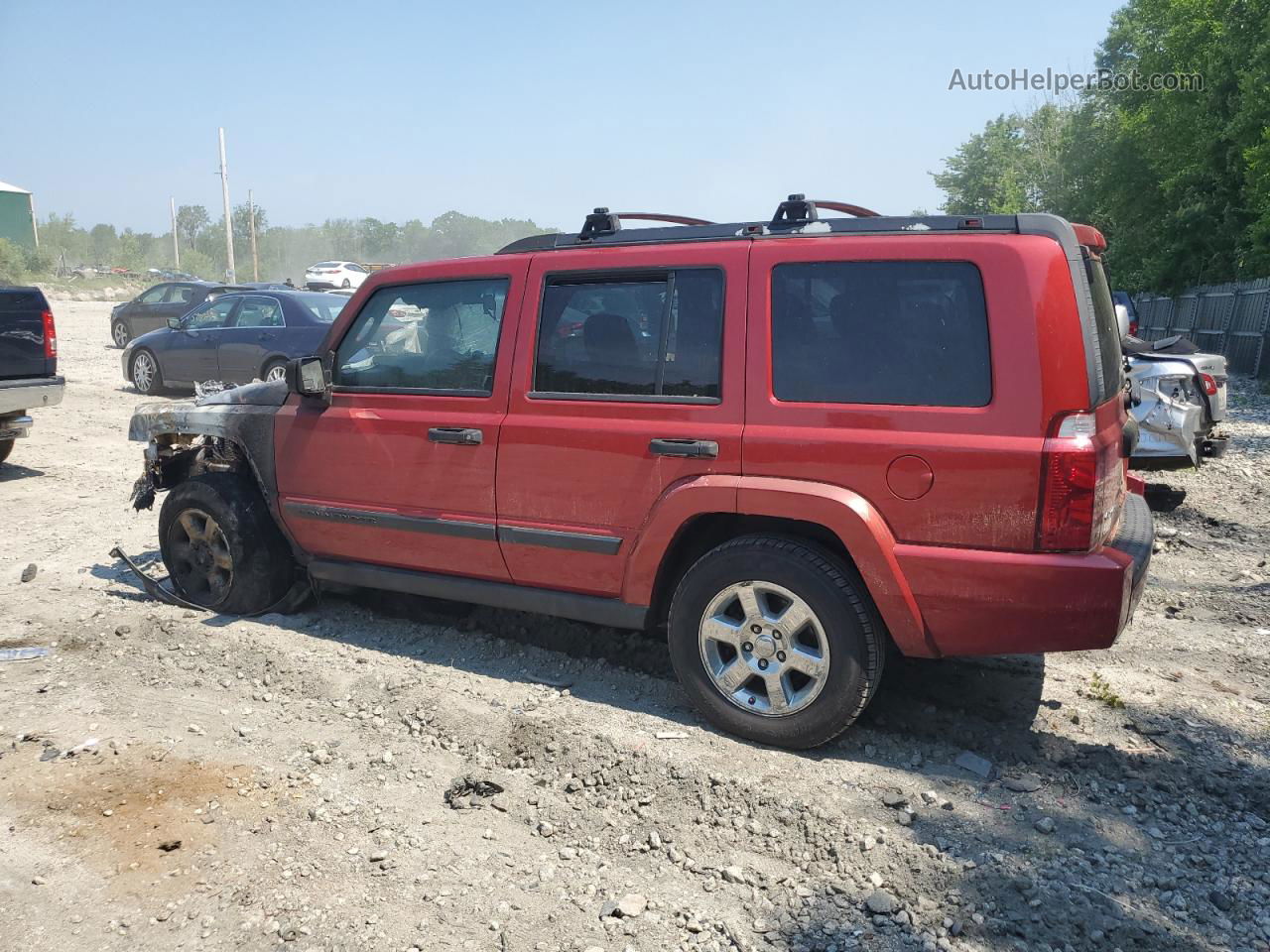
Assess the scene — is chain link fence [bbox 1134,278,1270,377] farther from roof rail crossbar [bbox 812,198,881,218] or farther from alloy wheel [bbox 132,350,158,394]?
alloy wheel [bbox 132,350,158,394]

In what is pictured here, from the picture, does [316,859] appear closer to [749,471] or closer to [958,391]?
[749,471]

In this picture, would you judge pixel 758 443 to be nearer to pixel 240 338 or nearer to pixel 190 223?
pixel 240 338

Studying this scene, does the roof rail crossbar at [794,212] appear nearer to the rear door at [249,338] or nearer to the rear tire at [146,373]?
the rear door at [249,338]

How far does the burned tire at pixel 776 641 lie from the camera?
3.65 m

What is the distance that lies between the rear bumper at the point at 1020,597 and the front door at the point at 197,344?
1264 centimetres

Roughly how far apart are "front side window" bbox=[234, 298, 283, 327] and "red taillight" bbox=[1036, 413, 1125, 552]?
12066mm

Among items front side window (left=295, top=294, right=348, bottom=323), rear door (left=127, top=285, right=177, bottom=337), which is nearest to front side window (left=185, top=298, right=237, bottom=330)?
front side window (left=295, top=294, right=348, bottom=323)

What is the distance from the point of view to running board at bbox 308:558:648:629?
166 inches

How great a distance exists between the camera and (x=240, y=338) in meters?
13.6

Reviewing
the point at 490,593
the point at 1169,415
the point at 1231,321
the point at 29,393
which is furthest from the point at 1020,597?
the point at 1231,321

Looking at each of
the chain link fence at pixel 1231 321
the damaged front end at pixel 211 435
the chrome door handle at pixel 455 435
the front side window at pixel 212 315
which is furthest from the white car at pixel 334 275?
the chrome door handle at pixel 455 435

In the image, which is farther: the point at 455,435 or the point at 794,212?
the point at 455,435

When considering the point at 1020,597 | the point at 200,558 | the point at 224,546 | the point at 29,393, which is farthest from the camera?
the point at 29,393

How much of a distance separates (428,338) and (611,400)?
3.73 ft
